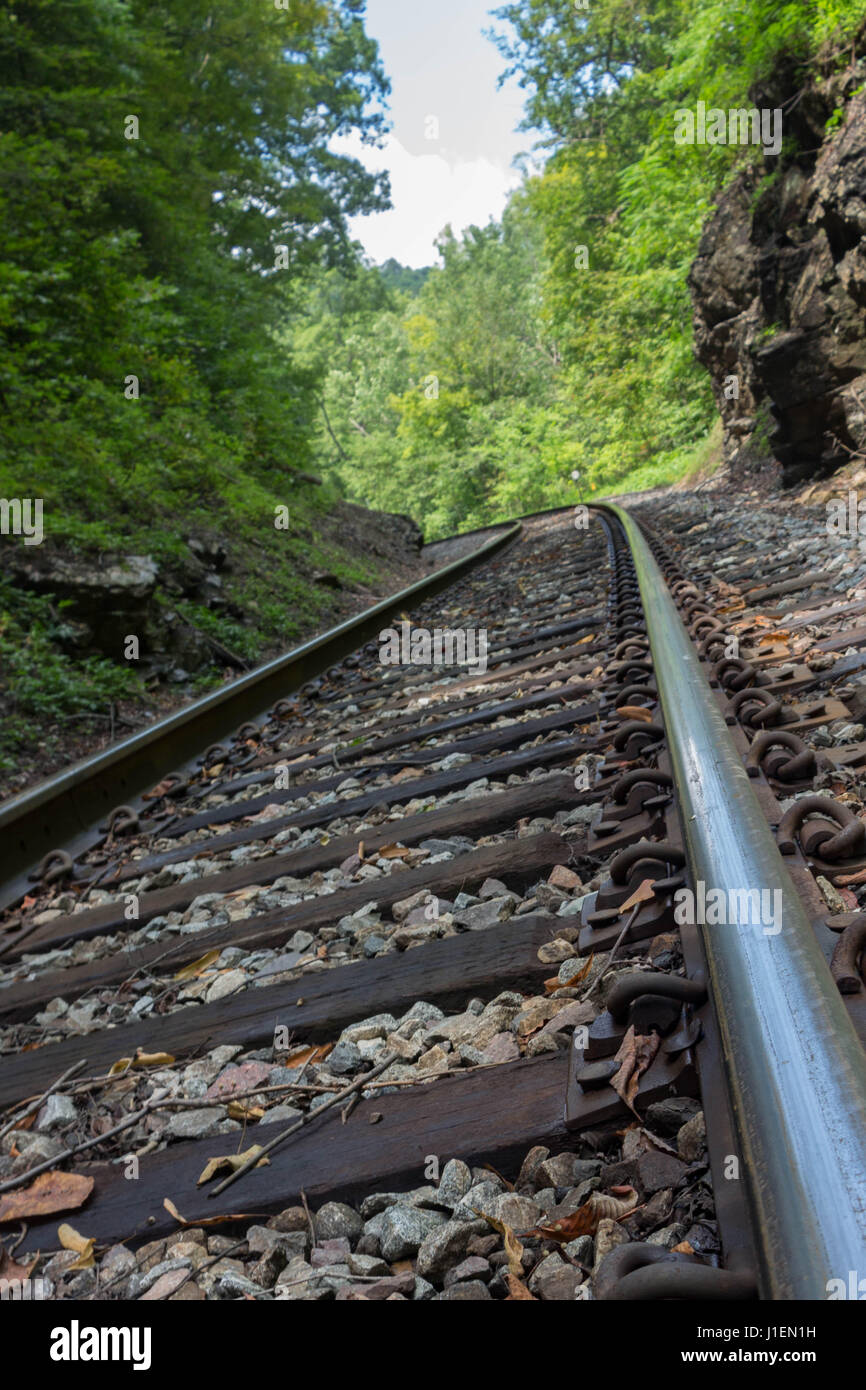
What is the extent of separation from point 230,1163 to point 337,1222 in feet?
0.84

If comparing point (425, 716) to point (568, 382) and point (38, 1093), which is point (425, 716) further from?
point (568, 382)

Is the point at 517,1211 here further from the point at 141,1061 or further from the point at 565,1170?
the point at 141,1061

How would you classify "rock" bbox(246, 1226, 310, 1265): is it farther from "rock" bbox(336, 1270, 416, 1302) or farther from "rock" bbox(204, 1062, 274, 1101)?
"rock" bbox(204, 1062, 274, 1101)

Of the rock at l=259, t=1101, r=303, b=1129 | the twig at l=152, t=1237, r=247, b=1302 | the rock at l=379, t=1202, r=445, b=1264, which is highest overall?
the rock at l=379, t=1202, r=445, b=1264

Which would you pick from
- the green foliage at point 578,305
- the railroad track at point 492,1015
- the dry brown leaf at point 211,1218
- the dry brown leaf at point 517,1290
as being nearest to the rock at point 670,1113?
the railroad track at point 492,1015

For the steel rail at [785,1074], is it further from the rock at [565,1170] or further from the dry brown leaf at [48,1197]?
the dry brown leaf at [48,1197]

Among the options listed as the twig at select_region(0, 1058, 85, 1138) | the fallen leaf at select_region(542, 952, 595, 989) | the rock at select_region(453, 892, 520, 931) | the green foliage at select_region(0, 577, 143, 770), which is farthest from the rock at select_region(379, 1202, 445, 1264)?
the green foliage at select_region(0, 577, 143, 770)

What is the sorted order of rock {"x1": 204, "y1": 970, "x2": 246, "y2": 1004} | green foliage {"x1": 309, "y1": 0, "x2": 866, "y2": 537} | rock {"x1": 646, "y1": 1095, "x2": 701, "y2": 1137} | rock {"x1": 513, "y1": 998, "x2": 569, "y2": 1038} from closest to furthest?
rock {"x1": 646, "y1": 1095, "x2": 701, "y2": 1137}, rock {"x1": 513, "y1": 998, "x2": 569, "y2": 1038}, rock {"x1": 204, "y1": 970, "x2": 246, "y2": 1004}, green foliage {"x1": 309, "y1": 0, "x2": 866, "y2": 537}

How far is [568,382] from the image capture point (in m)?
31.8

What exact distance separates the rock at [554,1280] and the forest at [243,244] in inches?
220

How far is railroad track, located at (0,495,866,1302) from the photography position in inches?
37.2

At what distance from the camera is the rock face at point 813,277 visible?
269 inches

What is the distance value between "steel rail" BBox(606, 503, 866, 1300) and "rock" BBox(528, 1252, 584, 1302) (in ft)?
0.79
